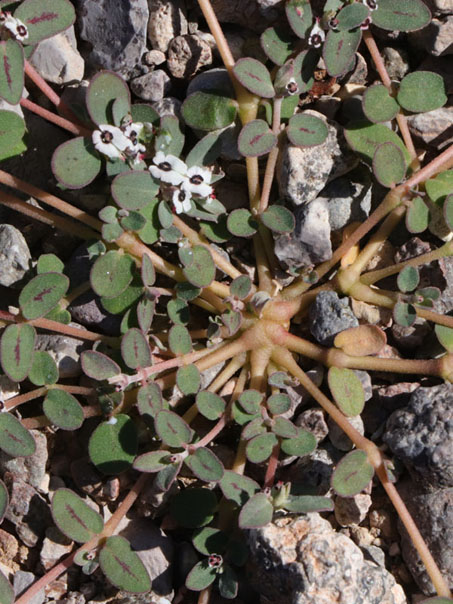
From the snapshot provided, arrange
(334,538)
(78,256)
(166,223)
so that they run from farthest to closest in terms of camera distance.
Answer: (78,256) < (166,223) < (334,538)

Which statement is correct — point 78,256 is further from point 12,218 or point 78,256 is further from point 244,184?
point 244,184

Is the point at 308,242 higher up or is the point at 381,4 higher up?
the point at 381,4

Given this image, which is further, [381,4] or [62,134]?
[62,134]

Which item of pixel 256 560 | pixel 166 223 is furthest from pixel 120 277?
pixel 256 560

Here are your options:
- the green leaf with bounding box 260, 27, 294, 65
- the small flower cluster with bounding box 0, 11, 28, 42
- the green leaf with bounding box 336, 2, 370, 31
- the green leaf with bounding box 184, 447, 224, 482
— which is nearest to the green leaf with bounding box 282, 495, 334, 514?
the green leaf with bounding box 184, 447, 224, 482

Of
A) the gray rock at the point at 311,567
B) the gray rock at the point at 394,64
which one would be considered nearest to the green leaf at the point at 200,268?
the gray rock at the point at 311,567

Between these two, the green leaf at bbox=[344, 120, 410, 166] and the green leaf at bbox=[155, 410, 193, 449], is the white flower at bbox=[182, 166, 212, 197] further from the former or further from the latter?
the green leaf at bbox=[155, 410, 193, 449]

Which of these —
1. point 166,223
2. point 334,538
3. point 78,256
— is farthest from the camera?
point 78,256

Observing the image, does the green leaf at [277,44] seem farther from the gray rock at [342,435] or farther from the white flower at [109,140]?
the gray rock at [342,435]

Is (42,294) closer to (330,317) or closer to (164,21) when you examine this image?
(330,317)
